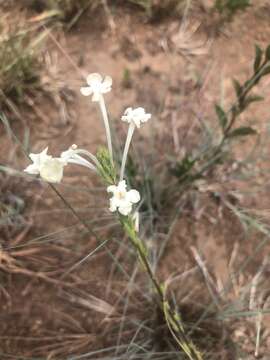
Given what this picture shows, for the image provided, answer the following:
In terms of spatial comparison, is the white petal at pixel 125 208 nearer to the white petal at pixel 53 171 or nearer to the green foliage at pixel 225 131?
the white petal at pixel 53 171

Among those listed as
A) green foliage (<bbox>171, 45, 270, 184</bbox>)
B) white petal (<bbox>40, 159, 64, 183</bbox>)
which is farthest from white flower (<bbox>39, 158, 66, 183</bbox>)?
green foliage (<bbox>171, 45, 270, 184</bbox>)

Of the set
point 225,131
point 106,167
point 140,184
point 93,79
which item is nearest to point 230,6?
point 225,131

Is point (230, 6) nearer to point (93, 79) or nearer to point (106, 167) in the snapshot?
point (93, 79)

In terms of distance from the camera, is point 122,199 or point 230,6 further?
point 230,6

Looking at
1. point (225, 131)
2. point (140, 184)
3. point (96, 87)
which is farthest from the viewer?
point (140, 184)

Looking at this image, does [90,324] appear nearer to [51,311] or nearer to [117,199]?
[51,311]

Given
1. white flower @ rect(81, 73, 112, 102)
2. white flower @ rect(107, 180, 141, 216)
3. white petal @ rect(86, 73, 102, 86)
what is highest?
white petal @ rect(86, 73, 102, 86)

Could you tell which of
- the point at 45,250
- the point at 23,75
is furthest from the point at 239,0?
the point at 45,250

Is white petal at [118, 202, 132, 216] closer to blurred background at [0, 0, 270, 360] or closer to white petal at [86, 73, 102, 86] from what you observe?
white petal at [86, 73, 102, 86]
